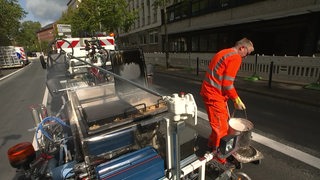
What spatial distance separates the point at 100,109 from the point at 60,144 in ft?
2.54

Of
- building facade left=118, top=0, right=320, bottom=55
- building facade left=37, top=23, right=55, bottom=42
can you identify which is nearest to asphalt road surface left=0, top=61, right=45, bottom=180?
building facade left=118, top=0, right=320, bottom=55

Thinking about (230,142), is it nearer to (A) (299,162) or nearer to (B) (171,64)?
(A) (299,162)

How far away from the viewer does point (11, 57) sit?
84.0ft

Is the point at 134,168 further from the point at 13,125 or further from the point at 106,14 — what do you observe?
the point at 106,14

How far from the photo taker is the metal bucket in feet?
8.63

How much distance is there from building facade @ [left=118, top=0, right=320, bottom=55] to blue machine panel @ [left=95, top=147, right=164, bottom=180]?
12.2 m

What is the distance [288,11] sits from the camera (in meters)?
11.5

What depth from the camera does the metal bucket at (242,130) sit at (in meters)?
2.63

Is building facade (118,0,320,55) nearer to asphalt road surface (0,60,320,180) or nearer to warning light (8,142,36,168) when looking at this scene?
asphalt road surface (0,60,320,180)

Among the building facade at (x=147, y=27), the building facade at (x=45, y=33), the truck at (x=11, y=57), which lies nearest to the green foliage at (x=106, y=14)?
the building facade at (x=147, y=27)

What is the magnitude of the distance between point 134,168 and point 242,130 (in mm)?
1749

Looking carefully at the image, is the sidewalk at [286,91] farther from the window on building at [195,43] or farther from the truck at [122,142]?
the window on building at [195,43]

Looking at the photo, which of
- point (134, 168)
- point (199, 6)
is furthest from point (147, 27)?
point (134, 168)

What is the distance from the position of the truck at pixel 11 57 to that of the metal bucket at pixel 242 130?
29.6 metres
